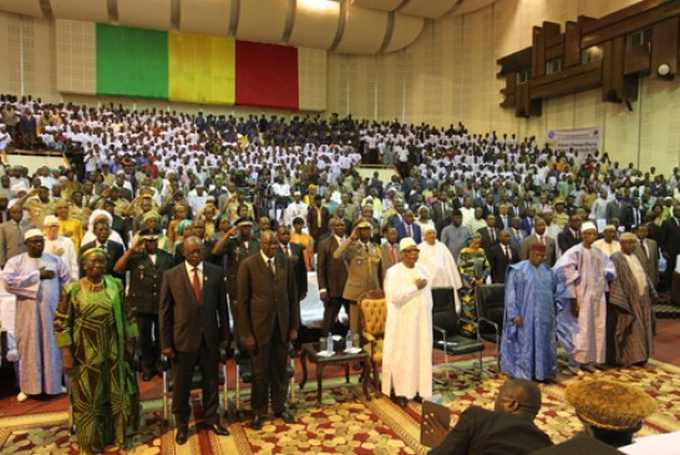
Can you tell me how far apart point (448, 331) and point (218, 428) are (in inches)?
110

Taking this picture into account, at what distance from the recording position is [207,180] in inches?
497

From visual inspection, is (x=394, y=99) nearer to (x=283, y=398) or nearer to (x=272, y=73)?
(x=272, y=73)

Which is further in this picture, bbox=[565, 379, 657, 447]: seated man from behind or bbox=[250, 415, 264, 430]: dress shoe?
bbox=[250, 415, 264, 430]: dress shoe

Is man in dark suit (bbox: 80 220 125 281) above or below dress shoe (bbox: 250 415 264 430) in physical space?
above

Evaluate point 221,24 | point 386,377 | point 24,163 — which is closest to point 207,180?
point 24,163

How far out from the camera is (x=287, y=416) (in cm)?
483

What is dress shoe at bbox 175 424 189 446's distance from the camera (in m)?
4.32

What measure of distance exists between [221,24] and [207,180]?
1446 centimetres

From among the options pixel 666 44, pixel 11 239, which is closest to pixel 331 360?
pixel 11 239

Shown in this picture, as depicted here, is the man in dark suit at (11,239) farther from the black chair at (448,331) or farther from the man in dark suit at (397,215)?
the man in dark suit at (397,215)

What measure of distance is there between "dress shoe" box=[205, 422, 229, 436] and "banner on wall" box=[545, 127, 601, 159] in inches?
774

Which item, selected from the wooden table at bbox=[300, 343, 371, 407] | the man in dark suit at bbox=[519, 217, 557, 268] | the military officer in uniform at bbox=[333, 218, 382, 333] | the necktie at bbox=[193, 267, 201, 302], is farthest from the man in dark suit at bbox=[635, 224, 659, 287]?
the necktie at bbox=[193, 267, 201, 302]

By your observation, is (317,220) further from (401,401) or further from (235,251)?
(401,401)

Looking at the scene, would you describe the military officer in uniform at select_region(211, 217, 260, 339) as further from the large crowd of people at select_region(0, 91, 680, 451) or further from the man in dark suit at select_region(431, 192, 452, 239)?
the man in dark suit at select_region(431, 192, 452, 239)
